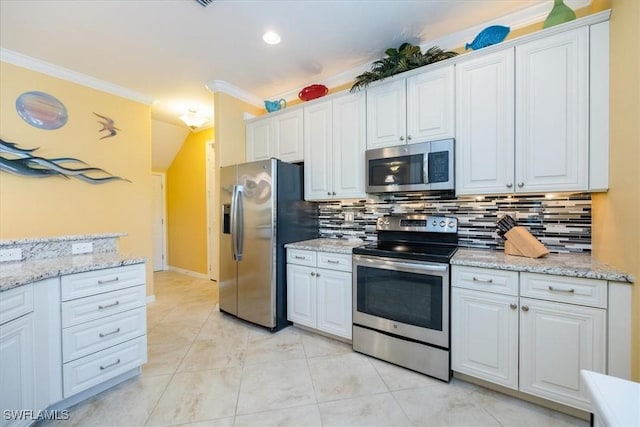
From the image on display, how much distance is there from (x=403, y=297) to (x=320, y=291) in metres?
0.83

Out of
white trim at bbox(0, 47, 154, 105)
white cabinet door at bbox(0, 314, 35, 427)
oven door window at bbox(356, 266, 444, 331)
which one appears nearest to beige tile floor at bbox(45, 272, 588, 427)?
white cabinet door at bbox(0, 314, 35, 427)

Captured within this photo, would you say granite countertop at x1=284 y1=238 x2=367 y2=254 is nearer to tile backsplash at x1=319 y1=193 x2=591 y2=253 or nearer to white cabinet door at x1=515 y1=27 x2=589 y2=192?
tile backsplash at x1=319 y1=193 x2=591 y2=253

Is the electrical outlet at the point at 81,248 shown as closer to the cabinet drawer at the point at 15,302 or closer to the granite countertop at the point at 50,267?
the granite countertop at the point at 50,267

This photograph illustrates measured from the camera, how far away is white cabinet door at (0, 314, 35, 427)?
1.34 meters

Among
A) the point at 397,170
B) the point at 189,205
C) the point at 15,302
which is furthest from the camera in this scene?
the point at 189,205

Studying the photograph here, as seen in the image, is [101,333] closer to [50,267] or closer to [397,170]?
[50,267]

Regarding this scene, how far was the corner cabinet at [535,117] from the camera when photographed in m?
1.71

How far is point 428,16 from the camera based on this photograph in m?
2.19

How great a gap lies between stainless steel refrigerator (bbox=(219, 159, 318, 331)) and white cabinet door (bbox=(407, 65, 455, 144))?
1.29m

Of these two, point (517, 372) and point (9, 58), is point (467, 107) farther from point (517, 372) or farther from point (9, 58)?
point (9, 58)

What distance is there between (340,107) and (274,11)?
3.28ft

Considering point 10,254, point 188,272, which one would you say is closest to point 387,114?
point 10,254

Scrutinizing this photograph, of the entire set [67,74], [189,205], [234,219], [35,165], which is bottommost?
[234,219]

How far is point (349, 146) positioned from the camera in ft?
8.99
